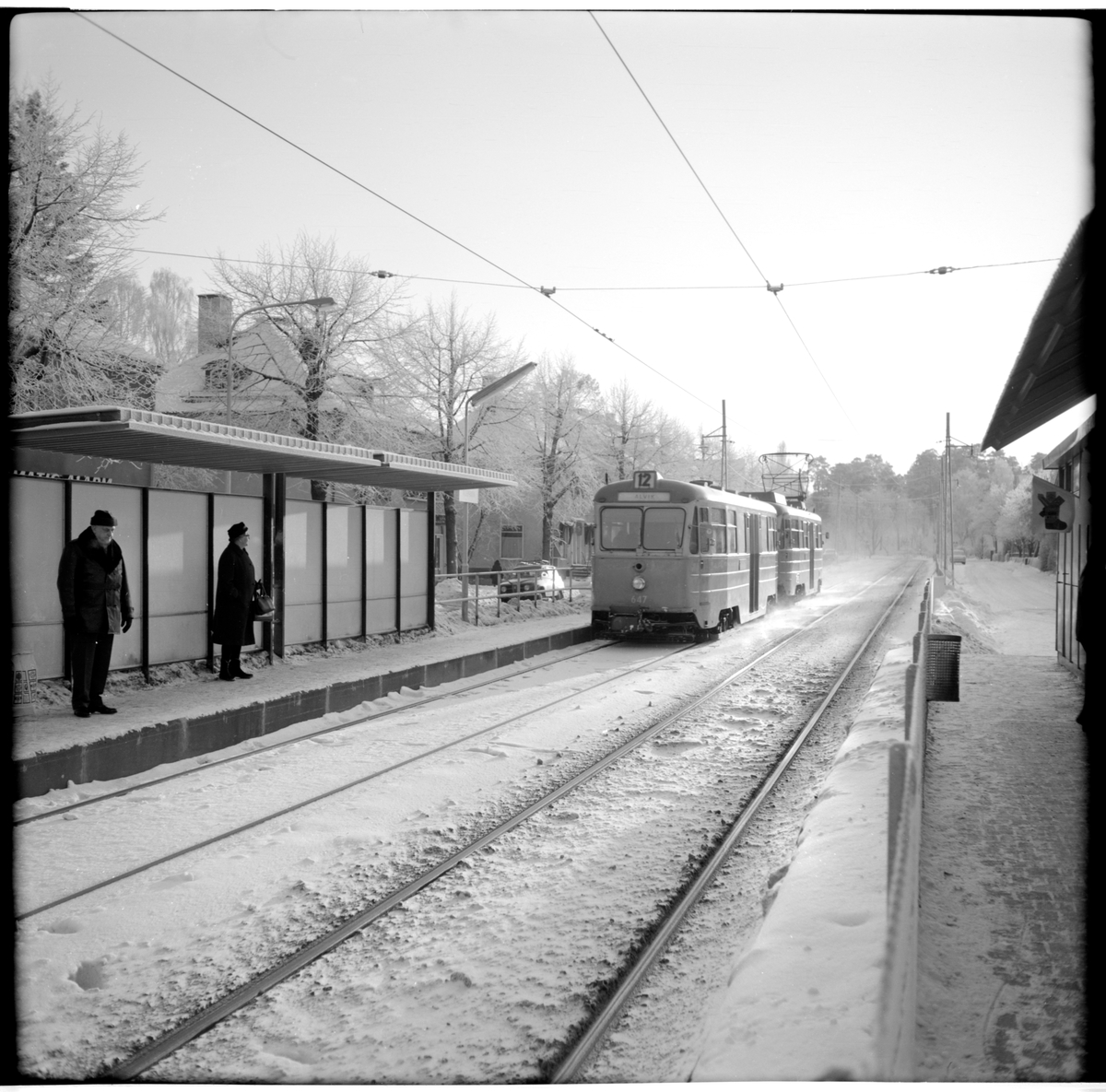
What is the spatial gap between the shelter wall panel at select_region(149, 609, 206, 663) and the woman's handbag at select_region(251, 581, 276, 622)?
0.65 meters

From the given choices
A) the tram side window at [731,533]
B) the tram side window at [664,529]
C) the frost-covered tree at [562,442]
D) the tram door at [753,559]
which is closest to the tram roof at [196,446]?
the tram side window at [664,529]

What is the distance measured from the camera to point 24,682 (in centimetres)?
923

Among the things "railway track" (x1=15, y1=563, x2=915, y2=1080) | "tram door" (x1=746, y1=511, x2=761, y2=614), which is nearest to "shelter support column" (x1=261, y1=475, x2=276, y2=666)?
"railway track" (x1=15, y1=563, x2=915, y2=1080)

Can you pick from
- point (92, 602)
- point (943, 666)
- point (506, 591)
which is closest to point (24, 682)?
point (92, 602)

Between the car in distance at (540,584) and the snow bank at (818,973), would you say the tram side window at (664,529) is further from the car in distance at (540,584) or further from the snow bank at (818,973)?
the snow bank at (818,973)

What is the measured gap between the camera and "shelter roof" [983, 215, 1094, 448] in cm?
493

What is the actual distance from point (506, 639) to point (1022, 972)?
13238mm

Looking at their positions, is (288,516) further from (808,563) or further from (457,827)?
(808,563)

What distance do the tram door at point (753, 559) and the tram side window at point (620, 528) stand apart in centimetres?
478

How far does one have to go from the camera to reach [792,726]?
995 centimetres

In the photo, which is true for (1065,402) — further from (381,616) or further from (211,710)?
(381,616)

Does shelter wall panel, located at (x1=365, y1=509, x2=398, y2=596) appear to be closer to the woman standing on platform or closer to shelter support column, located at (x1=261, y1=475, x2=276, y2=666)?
shelter support column, located at (x1=261, y1=475, x2=276, y2=666)

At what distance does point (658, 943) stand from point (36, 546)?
793cm

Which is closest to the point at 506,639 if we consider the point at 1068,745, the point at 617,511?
the point at 617,511
